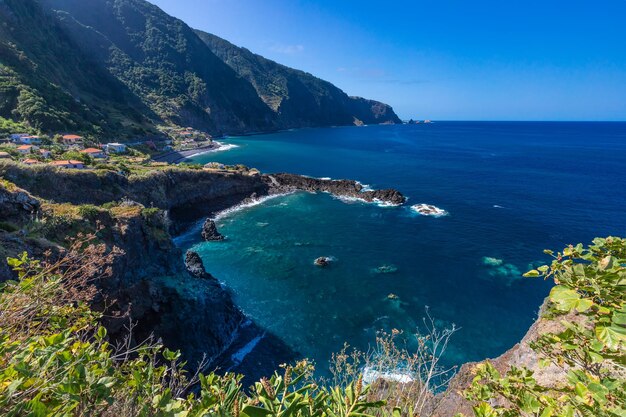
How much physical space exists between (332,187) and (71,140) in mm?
60829

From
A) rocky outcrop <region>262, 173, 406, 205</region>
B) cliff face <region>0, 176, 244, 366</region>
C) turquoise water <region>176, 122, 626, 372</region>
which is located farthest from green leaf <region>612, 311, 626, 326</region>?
rocky outcrop <region>262, 173, 406, 205</region>

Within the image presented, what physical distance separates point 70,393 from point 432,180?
8027 centimetres

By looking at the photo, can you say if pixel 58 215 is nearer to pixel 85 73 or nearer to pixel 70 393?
pixel 70 393

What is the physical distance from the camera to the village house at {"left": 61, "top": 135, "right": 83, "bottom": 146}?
6750 cm

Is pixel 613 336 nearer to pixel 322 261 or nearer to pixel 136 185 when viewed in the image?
pixel 322 261

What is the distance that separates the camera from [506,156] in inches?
4318

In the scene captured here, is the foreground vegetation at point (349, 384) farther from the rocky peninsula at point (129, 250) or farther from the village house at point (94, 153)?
the village house at point (94, 153)

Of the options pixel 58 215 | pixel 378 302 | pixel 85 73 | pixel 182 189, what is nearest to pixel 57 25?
pixel 85 73

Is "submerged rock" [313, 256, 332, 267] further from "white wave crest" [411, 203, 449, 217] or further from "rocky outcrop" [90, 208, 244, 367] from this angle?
"white wave crest" [411, 203, 449, 217]

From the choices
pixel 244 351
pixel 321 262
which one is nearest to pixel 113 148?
pixel 321 262

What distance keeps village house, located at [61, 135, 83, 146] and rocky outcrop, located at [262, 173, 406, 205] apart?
42.9 meters

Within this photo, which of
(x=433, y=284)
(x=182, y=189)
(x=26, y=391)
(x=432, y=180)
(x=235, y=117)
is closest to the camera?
(x=26, y=391)

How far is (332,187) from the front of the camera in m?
70.4

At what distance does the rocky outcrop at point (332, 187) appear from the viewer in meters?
61.6
